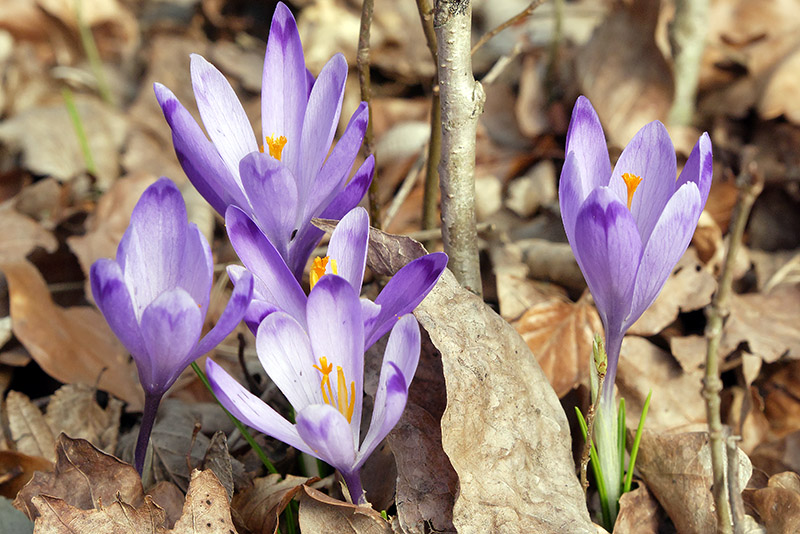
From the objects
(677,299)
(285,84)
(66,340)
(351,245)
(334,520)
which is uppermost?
(285,84)

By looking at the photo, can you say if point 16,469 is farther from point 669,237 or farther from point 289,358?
point 669,237

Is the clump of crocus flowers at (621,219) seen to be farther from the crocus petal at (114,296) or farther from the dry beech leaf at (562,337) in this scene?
the crocus petal at (114,296)

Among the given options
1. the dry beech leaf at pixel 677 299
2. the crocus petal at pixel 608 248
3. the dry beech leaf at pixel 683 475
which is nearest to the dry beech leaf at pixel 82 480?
the crocus petal at pixel 608 248

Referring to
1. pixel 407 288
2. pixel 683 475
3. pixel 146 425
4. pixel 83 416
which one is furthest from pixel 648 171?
pixel 83 416

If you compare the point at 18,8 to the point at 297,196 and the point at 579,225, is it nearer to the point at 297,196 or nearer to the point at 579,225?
the point at 297,196

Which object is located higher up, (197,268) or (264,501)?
(197,268)

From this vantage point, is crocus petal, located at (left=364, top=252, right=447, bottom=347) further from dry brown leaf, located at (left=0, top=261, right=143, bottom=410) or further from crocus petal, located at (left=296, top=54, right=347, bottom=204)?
dry brown leaf, located at (left=0, top=261, right=143, bottom=410)
